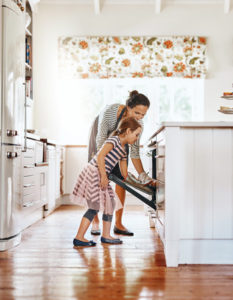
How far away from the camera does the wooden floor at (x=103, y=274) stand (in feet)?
5.26

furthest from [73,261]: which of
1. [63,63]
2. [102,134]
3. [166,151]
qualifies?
[63,63]

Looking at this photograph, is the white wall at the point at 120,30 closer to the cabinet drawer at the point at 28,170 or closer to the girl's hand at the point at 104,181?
the cabinet drawer at the point at 28,170

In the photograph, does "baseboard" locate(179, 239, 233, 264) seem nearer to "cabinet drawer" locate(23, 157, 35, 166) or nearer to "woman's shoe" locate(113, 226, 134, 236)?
"woman's shoe" locate(113, 226, 134, 236)

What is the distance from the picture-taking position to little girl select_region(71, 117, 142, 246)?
2459 millimetres

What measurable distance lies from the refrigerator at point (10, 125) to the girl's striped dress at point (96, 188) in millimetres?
438

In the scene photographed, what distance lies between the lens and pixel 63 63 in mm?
5207

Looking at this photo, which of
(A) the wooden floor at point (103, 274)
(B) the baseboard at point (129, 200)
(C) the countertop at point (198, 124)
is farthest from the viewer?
(B) the baseboard at point (129, 200)

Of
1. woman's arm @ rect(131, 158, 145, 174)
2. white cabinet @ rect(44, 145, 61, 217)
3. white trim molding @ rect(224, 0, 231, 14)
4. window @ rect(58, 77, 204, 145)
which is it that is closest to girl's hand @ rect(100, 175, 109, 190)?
woman's arm @ rect(131, 158, 145, 174)

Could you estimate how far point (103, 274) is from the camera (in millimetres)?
1884

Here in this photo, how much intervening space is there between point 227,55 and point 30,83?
9.16 ft

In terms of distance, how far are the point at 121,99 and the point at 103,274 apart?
12.7 feet

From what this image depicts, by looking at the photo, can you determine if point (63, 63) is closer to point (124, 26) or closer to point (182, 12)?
point (124, 26)

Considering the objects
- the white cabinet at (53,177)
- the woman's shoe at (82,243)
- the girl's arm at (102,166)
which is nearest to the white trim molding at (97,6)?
the white cabinet at (53,177)

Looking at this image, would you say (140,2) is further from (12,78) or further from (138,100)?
(12,78)
